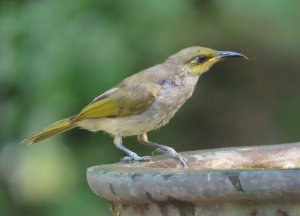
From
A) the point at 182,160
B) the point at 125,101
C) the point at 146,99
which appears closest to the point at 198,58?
the point at 146,99

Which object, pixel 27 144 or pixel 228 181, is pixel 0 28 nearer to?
pixel 27 144

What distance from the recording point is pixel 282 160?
3.39 m

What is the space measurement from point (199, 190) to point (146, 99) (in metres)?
2.71

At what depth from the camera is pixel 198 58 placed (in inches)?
200

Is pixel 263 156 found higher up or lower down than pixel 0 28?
lower down

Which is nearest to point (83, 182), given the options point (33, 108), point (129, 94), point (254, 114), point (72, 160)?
point (72, 160)

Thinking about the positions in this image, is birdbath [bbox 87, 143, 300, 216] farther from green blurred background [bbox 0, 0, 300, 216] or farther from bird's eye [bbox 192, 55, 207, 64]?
green blurred background [bbox 0, 0, 300, 216]

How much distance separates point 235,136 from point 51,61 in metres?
3.05

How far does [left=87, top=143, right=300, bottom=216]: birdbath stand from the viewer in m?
2.36

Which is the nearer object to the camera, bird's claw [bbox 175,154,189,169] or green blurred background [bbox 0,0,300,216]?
bird's claw [bbox 175,154,189,169]

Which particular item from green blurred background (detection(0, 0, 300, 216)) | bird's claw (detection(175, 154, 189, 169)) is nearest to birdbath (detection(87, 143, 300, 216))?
bird's claw (detection(175, 154, 189, 169))

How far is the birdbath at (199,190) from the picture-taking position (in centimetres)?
236

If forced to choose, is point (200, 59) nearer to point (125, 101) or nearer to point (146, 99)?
point (146, 99)

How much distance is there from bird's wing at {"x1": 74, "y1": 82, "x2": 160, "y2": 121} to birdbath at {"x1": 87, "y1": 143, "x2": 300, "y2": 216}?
86.7 inches
